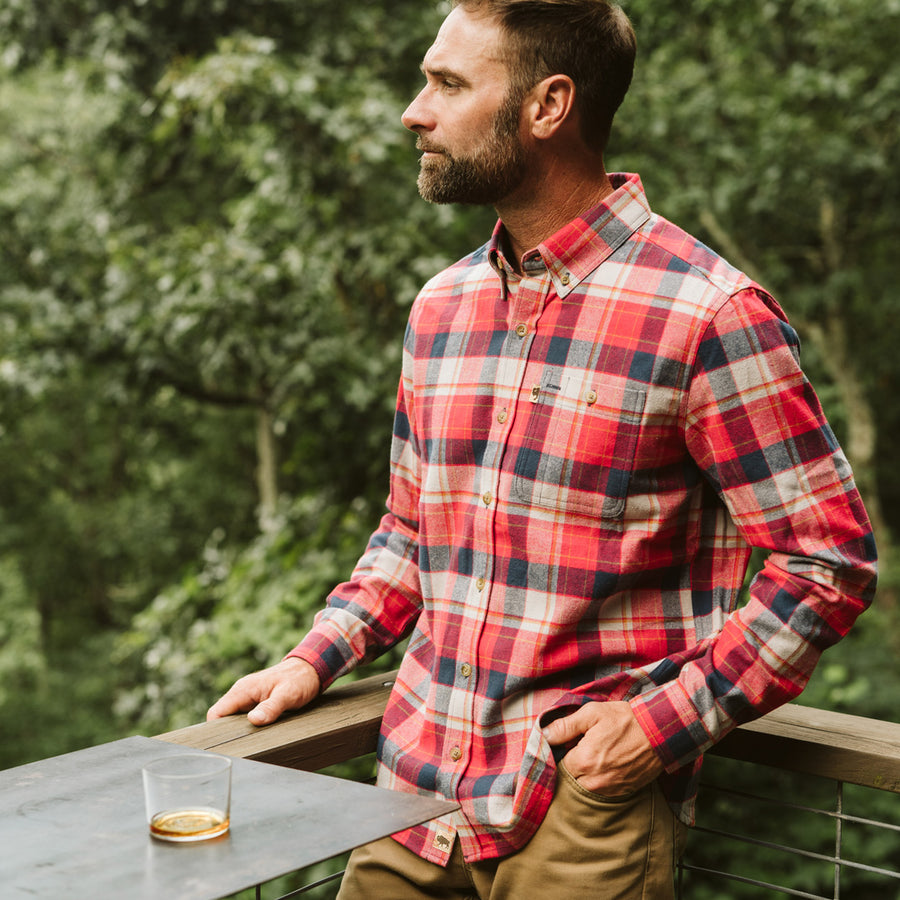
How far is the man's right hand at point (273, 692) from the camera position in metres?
1.48

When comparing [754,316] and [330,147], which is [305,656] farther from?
[330,147]

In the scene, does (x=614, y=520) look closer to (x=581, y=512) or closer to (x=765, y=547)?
(x=581, y=512)

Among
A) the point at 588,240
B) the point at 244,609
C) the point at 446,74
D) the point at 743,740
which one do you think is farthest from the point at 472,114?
the point at 244,609

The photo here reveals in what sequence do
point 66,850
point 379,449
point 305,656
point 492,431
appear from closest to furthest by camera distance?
point 66,850 < point 492,431 < point 305,656 < point 379,449

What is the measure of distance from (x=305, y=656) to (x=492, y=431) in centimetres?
45

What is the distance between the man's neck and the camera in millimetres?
1436

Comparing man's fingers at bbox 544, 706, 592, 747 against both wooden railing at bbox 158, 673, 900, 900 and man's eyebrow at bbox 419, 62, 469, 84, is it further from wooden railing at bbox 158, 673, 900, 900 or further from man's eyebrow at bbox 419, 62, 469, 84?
man's eyebrow at bbox 419, 62, 469, 84

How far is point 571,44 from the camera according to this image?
4.58ft

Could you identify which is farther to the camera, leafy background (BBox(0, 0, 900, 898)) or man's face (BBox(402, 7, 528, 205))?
leafy background (BBox(0, 0, 900, 898))

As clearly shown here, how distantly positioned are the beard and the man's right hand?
705 mm

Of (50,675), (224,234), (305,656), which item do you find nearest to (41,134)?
(224,234)

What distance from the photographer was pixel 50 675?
1401cm


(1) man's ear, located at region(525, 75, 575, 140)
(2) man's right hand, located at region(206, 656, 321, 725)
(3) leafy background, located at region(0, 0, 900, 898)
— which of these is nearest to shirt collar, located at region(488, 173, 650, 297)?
(1) man's ear, located at region(525, 75, 575, 140)

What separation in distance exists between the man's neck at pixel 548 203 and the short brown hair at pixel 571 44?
2.4 inches
